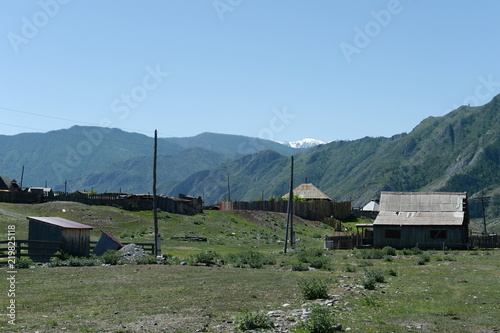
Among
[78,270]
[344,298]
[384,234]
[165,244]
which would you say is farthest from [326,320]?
[384,234]

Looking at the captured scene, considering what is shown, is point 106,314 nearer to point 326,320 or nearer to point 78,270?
point 326,320

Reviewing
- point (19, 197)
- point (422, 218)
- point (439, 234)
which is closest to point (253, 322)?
point (439, 234)

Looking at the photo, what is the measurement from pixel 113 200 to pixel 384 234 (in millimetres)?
40759

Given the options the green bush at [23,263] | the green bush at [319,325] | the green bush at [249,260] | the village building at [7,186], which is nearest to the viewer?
the green bush at [319,325]

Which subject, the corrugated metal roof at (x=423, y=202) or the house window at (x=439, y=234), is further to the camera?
the corrugated metal roof at (x=423, y=202)

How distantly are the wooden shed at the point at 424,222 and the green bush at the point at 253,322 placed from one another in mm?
43235

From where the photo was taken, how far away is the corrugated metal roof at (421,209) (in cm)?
5993

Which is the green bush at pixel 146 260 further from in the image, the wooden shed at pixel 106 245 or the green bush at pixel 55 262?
the green bush at pixel 55 262

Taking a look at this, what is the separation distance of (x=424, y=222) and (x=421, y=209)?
2.47m

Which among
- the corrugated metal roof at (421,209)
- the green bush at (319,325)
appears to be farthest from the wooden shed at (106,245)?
the corrugated metal roof at (421,209)

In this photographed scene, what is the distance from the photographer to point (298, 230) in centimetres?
8512

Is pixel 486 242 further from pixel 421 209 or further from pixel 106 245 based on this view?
pixel 106 245

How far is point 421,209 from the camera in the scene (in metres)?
61.9

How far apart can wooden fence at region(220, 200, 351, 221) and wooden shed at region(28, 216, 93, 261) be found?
65.0m
